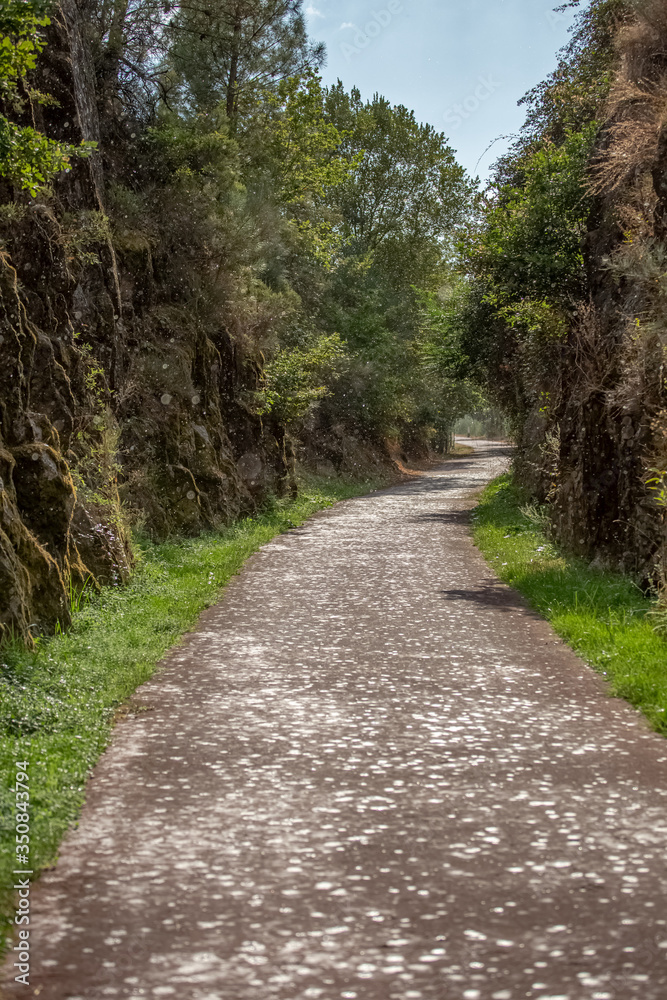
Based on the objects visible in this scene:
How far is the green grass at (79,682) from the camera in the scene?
16.5ft

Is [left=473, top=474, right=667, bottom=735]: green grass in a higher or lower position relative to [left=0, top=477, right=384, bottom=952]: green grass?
lower

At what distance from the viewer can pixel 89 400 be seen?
41.6 feet

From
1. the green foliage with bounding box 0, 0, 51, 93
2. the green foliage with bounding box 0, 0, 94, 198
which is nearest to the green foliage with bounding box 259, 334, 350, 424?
the green foliage with bounding box 0, 0, 94, 198

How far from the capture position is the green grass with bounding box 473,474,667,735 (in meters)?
7.57

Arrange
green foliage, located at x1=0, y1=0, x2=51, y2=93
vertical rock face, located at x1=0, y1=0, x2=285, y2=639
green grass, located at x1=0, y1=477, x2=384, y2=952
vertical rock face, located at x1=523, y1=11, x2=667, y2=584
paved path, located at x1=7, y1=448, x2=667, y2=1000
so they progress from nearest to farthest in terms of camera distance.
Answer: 1. paved path, located at x1=7, y1=448, x2=667, y2=1000
2. green grass, located at x1=0, y1=477, x2=384, y2=952
3. green foliage, located at x1=0, y1=0, x2=51, y2=93
4. vertical rock face, located at x1=0, y1=0, x2=285, y2=639
5. vertical rock face, located at x1=523, y1=11, x2=667, y2=584

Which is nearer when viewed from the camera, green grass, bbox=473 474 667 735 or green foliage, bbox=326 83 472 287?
green grass, bbox=473 474 667 735

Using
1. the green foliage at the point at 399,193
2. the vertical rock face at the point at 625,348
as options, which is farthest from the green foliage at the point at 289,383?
the green foliage at the point at 399,193

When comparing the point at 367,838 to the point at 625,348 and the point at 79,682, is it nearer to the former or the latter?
the point at 79,682

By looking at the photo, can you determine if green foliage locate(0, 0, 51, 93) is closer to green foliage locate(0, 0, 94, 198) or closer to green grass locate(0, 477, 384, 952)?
green foliage locate(0, 0, 94, 198)

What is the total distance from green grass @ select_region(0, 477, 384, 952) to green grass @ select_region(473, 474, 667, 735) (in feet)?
12.5

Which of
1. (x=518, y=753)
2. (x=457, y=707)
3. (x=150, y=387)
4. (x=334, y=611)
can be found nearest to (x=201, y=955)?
(x=518, y=753)

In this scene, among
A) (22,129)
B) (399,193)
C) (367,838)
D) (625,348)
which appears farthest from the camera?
(399,193)

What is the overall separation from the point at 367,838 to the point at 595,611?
594 cm

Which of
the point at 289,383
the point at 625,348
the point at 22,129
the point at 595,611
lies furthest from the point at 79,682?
the point at 289,383
